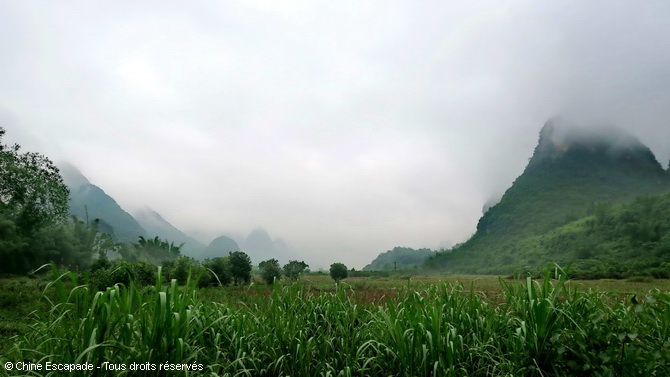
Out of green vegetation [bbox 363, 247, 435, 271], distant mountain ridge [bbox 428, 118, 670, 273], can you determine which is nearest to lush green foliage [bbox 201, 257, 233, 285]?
distant mountain ridge [bbox 428, 118, 670, 273]

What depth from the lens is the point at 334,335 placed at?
343 centimetres

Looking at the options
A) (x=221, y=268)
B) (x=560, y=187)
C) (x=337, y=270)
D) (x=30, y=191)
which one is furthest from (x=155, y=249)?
(x=560, y=187)

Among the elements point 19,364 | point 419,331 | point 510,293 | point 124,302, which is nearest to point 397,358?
point 419,331

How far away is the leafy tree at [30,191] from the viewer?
15.1 meters

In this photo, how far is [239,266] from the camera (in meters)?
25.8

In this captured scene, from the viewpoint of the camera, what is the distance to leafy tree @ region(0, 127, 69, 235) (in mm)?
15117

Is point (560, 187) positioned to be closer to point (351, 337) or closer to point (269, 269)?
point (269, 269)

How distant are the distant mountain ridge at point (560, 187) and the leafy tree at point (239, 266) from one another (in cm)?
4645

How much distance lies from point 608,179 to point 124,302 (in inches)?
4026

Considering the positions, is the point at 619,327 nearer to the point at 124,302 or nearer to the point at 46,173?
the point at 124,302

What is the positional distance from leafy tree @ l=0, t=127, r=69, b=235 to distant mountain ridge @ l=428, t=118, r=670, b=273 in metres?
58.7

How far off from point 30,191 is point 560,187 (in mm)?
94124

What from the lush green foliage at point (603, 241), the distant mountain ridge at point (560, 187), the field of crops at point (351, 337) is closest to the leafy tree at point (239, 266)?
the field of crops at point (351, 337)

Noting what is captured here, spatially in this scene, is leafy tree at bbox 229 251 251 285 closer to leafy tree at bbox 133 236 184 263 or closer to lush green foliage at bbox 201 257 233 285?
lush green foliage at bbox 201 257 233 285
